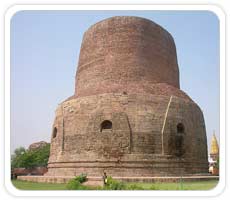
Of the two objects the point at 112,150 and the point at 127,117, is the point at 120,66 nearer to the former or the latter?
the point at 127,117

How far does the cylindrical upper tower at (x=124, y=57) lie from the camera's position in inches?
664

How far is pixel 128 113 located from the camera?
15.3m

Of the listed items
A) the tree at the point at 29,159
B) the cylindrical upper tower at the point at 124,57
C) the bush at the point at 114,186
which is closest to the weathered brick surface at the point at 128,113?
the cylindrical upper tower at the point at 124,57

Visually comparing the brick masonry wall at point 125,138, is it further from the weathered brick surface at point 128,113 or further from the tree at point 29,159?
the tree at point 29,159

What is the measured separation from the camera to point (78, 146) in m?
15.6

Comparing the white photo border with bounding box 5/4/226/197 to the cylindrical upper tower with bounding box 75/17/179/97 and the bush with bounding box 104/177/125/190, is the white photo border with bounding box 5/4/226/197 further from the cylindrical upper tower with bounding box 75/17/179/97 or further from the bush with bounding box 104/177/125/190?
the cylindrical upper tower with bounding box 75/17/179/97

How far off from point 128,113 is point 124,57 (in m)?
3.29

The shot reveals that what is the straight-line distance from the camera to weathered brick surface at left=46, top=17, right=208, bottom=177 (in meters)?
15.0

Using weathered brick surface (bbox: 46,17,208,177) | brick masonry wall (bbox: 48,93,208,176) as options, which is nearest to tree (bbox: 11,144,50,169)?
weathered brick surface (bbox: 46,17,208,177)
